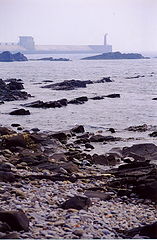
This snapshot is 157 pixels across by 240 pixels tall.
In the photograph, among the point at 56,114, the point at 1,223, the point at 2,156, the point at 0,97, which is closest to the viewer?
the point at 1,223

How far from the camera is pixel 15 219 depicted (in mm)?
5320

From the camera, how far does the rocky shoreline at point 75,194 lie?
18.1 feet

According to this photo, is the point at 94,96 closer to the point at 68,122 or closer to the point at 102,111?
the point at 102,111

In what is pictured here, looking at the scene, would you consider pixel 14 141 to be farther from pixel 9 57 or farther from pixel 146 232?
pixel 9 57

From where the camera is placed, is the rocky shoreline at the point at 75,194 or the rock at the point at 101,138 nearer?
the rocky shoreline at the point at 75,194

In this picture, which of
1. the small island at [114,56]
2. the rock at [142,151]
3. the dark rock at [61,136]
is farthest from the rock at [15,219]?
the small island at [114,56]

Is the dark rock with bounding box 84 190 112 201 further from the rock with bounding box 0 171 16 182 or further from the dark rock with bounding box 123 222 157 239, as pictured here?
the dark rock with bounding box 123 222 157 239

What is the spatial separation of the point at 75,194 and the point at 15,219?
88.7 inches

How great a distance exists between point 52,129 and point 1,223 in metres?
13.4

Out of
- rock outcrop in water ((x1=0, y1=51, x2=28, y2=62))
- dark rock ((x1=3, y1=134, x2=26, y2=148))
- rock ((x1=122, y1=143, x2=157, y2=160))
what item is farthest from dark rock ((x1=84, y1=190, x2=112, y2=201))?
rock outcrop in water ((x1=0, y1=51, x2=28, y2=62))

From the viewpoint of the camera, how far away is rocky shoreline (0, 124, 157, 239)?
5.52 meters

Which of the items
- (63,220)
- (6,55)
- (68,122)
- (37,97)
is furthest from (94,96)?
(6,55)

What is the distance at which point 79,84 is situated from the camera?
42.0m

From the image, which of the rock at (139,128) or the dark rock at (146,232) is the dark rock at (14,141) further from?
the dark rock at (146,232)
